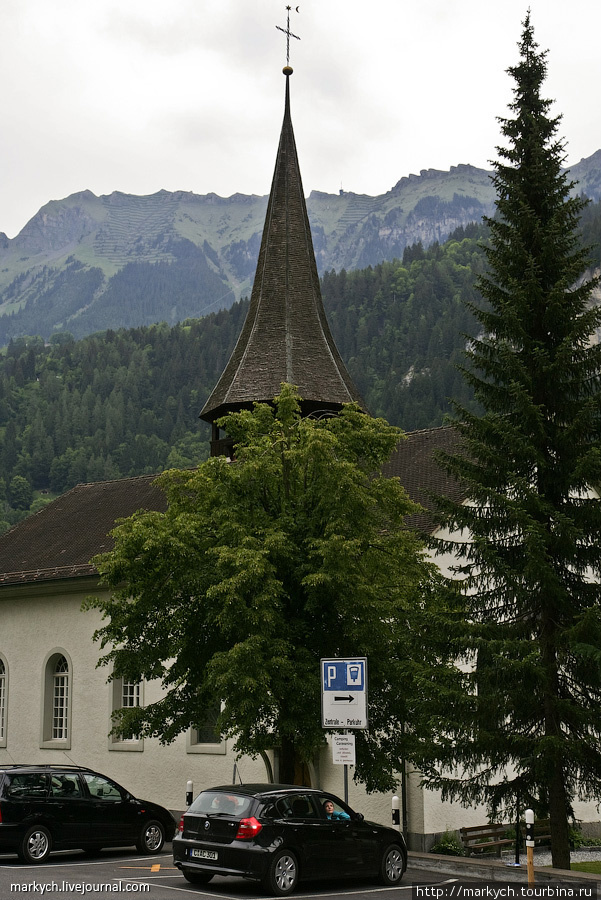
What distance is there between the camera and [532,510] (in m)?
16.4

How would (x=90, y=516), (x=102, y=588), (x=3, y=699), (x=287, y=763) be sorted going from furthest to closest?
1. (x=90, y=516)
2. (x=3, y=699)
3. (x=102, y=588)
4. (x=287, y=763)

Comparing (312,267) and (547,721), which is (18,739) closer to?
(312,267)

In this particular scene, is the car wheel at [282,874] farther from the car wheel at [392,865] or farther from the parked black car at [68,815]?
the parked black car at [68,815]

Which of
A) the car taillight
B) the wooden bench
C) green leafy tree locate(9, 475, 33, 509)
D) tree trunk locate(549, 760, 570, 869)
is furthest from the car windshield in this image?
green leafy tree locate(9, 475, 33, 509)

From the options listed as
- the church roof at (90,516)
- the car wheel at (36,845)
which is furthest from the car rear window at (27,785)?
the church roof at (90,516)

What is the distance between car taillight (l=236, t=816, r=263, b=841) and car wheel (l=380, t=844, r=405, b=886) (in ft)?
8.24

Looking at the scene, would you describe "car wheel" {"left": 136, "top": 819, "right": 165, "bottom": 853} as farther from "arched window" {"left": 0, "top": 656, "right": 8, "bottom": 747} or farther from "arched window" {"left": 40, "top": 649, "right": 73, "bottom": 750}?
"arched window" {"left": 0, "top": 656, "right": 8, "bottom": 747}

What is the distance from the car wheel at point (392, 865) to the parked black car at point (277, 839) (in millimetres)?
14

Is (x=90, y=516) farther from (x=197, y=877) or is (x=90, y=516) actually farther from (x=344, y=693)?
(x=197, y=877)

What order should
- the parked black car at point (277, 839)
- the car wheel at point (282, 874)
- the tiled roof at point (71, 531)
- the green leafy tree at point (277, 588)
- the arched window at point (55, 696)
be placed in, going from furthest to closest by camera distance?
the tiled roof at point (71, 531), the arched window at point (55, 696), the green leafy tree at point (277, 588), the parked black car at point (277, 839), the car wheel at point (282, 874)

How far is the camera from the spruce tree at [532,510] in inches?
620

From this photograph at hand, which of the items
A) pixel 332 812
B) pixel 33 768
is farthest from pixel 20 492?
pixel 332 812

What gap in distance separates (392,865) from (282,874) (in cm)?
237

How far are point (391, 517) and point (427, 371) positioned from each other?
4241 inches
